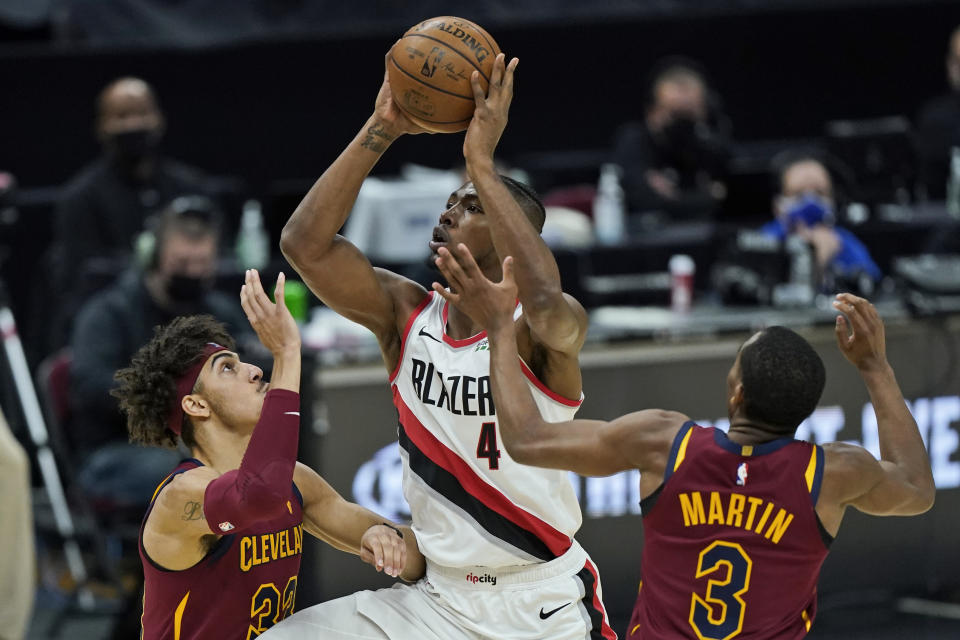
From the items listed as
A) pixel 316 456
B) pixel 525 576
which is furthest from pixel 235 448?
pixel 316 456

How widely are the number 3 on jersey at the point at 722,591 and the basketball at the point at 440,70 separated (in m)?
1.51

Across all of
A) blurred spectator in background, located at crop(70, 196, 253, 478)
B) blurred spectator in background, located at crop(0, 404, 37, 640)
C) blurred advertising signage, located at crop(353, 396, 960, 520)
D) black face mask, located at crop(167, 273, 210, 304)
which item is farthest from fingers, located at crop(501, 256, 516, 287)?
black face mask, located at crop(167, 273, 210, 304)

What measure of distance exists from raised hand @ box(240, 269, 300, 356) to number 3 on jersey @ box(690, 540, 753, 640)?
133 centimetres

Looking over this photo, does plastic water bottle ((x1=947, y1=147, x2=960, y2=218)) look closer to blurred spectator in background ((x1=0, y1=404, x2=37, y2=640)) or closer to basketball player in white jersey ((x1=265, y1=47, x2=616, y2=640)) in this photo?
basketball player in white jersey ((x1=265, y1=47, x2=616, y2=640))

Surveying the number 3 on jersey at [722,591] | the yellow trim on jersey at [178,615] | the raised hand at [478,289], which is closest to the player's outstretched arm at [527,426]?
the raised hand at [478,289]

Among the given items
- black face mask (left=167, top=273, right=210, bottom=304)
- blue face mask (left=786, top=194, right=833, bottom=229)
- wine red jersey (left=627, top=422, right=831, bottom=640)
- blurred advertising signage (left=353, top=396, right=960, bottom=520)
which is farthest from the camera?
blue face mask (left=786, top=194, right=833, bottom=229)

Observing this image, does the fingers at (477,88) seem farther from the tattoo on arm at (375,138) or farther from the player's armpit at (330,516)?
the player's armpit at (330,516)

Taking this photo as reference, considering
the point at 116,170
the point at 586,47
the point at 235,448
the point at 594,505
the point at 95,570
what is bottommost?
the point at 95,570

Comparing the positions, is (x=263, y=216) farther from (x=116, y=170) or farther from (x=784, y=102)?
(x=784, y=102)

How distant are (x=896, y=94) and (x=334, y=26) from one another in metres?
5.35

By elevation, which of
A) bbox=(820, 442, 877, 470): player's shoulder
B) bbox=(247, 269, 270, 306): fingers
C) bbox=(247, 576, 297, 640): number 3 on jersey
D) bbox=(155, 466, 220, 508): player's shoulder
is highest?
bbox=(247, 269, 270, 306): fingers

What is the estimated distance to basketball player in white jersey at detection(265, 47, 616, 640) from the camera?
4.55 meters

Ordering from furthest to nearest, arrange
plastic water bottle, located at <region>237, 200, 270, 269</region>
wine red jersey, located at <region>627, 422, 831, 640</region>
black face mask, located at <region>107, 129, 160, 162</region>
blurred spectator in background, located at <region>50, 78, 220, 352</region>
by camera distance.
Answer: plastic water bottle, located at <region>237, 200, 270, 269</region>
black face mask, located at <region>107, 129, 160, 162</region>
blurred spectator in background, located at <region>50, 78, 220, 352</region>
wine red jersey, located at <region>627, 422, 831, 640</region>

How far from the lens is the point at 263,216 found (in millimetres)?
9859
